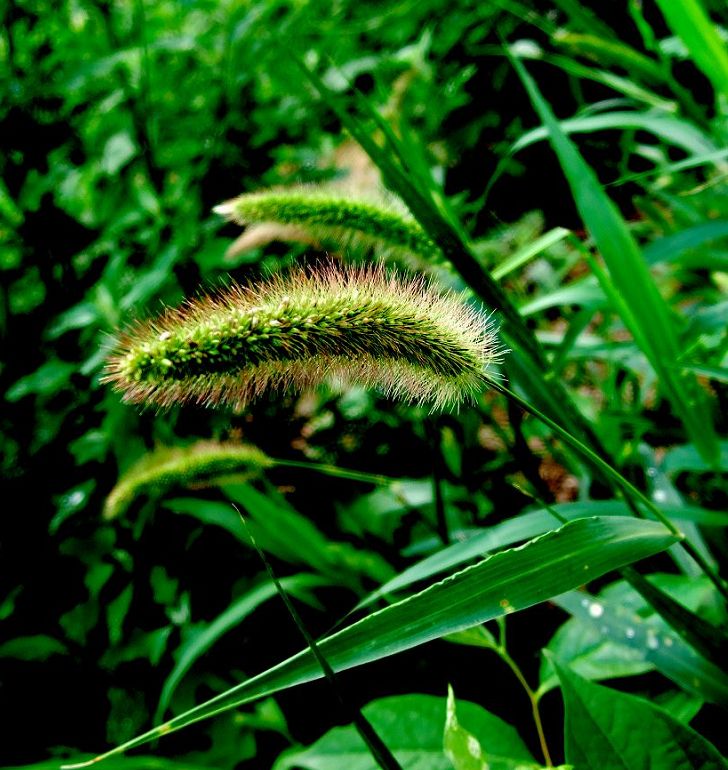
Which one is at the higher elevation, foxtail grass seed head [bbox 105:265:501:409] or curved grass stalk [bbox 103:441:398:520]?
foxtail grass seed head [bbox 105:265:501:409]

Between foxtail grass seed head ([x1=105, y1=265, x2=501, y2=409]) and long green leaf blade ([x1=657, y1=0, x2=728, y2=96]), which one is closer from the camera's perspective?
foxtail grass seed head ([x1=105, y1=265, x2=501, y2=409])

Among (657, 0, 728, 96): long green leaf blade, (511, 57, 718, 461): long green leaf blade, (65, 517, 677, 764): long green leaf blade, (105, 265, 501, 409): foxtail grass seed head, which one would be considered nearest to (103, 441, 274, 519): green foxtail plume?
(105, 265, 501, 409): foxtail grass seed head

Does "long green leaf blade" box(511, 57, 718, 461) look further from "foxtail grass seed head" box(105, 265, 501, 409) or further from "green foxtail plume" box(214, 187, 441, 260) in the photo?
"foxtail grass seed head" box(105, 265, 501, 409)

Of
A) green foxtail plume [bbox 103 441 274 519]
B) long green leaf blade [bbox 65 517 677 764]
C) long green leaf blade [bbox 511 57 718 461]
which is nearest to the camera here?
long green leaf blade [bbox 65 517 677 764]

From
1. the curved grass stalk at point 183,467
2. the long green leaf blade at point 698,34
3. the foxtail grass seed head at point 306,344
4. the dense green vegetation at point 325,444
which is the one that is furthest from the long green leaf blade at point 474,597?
the long green leaf blade at point 698,34

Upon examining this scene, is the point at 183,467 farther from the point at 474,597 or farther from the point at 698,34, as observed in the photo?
the point at 698,34

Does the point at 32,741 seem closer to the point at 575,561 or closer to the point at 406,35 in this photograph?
the point at 575,561

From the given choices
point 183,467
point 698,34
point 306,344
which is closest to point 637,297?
point 698,34
